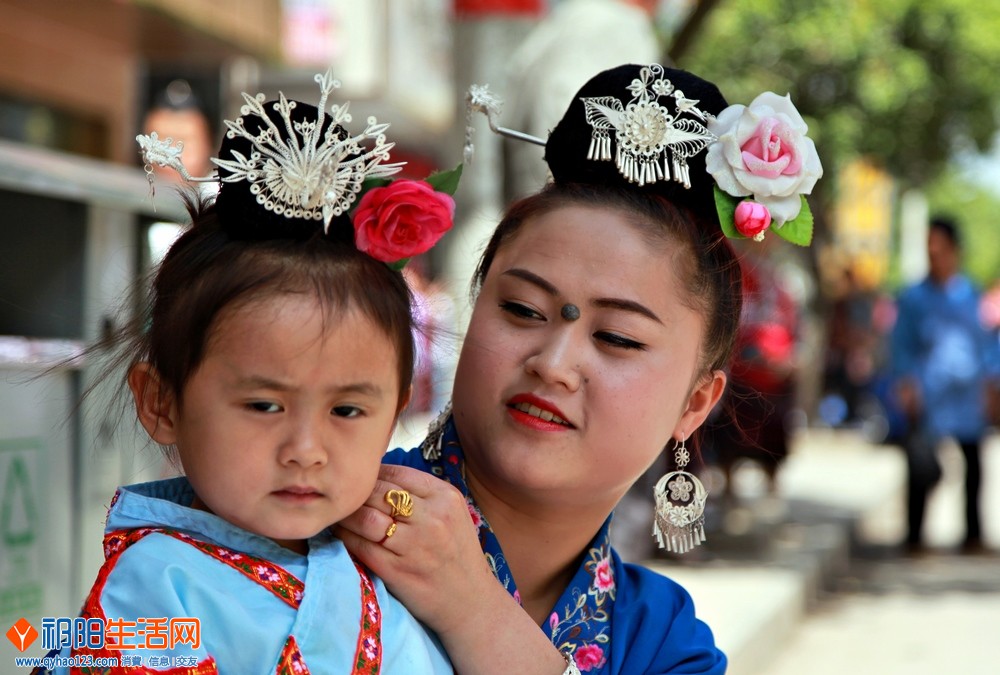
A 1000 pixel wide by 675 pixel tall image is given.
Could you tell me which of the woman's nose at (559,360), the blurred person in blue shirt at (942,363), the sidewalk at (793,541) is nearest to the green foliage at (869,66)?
the sidewalk at (793,541)

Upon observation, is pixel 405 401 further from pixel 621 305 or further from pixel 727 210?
pixel 727 210

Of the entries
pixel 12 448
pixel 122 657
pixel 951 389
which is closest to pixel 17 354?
pixel 12 448

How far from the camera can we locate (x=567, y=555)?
7.54 feet

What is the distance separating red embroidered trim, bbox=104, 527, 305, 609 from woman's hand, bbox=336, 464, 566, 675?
157 millimetres

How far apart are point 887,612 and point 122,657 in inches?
249

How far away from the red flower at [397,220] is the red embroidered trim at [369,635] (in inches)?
17.4

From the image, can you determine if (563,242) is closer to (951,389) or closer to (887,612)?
(887,612)

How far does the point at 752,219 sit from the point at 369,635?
0.92 metres

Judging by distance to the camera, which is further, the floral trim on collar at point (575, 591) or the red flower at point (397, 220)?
the floral trim on collar at point (575, 591)

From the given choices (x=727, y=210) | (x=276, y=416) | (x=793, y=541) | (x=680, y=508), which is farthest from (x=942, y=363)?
(x=276, y=416)

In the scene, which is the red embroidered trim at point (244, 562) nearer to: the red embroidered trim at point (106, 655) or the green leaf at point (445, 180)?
the red embroidered trim at point (106, 655)

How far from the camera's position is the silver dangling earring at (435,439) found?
2.31 metres

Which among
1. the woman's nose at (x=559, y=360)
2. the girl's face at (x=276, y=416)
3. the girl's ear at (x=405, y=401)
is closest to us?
the girl's face at (x=276, y=416)

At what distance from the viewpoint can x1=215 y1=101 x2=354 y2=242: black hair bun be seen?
5.87 feet
